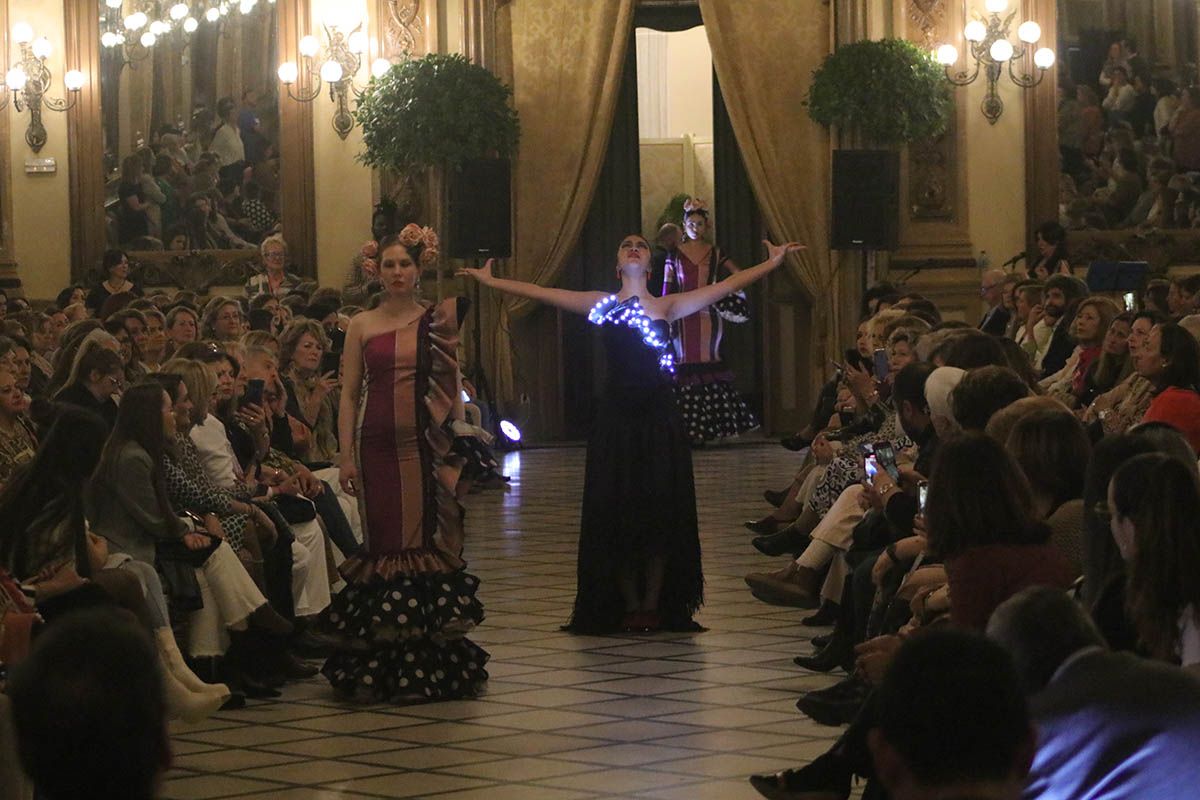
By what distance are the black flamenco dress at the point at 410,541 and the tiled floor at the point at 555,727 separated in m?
0.13

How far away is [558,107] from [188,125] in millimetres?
2730

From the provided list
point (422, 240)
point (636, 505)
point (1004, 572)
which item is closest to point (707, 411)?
point (636, 505)

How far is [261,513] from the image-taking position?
23.2ft

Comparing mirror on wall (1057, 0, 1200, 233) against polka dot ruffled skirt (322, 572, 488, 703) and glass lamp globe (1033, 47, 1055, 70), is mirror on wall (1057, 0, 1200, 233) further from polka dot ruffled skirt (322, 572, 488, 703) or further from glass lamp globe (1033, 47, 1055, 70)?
polka dot ruffled skirt (322, 572, 488, 703)

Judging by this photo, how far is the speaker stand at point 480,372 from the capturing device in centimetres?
1462

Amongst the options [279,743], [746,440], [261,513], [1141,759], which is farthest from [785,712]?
[746,440]

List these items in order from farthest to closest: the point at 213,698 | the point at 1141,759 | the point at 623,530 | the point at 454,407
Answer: the point at 623,530, the point at 454,407, the point at 213,698, the point at 1141,759

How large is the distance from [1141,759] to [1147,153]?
527 inches

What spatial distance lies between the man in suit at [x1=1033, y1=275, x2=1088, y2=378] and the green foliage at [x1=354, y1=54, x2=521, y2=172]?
5123mm

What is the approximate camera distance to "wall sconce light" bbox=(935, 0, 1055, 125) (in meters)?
15.1

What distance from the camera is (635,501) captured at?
786 cm

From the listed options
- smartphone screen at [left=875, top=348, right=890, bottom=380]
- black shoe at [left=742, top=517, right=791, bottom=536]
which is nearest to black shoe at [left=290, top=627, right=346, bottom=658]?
smartphone screen at [left=875, top=348, right=890, bottom=380]

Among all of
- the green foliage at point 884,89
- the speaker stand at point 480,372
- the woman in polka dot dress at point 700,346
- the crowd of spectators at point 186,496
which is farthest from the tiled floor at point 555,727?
the green foliage at point 884,89

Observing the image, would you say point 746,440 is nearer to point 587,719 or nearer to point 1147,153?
point 1147,153
